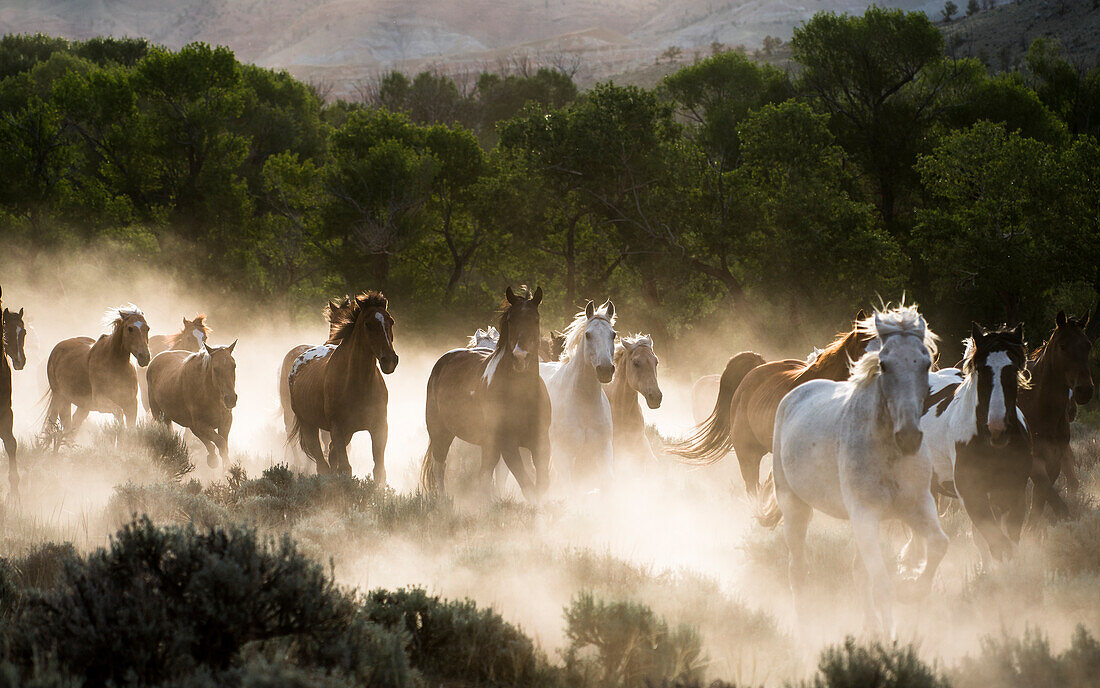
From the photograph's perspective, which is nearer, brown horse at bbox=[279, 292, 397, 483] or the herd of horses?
the herd of horses

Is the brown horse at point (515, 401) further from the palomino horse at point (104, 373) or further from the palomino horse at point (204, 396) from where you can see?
the palomino horse at point (104, 373)

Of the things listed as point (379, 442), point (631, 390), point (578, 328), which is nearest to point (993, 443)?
point (578, 328)

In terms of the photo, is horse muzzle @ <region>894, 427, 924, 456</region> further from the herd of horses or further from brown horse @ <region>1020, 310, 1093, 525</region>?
brown horse @ <region>1020, 310, 1093, 525</region>

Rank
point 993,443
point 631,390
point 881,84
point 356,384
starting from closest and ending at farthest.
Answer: point 993,443 < point 356,384 < point 631,390 < point 881,84

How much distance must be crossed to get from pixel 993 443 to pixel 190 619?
5.78m

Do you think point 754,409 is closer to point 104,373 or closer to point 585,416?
point 585,416

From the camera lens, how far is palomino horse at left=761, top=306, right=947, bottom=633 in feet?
16.8

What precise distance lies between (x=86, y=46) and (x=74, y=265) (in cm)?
2763

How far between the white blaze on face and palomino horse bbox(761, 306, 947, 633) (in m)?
1.41

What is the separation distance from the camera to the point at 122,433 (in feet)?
39.4

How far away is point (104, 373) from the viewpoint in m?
13.2

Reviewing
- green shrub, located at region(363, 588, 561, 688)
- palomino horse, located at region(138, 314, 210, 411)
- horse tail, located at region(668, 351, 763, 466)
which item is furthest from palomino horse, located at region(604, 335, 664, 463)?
palomino horse, located at region(138, 314, 210, 411)

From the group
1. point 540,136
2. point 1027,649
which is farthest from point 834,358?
point 540,136

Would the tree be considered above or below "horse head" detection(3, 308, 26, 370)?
above
